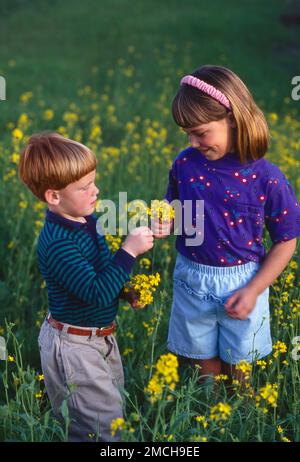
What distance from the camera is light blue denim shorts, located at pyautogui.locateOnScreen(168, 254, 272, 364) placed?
253 centimetres

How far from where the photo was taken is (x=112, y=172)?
4895mm

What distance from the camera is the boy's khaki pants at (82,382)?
2.38 meters

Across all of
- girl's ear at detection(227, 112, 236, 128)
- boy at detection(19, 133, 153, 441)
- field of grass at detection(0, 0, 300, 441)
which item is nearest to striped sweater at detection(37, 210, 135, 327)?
boy at detection(19, 133, 153, 441)

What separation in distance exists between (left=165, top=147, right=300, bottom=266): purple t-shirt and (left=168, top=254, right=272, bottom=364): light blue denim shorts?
52mm

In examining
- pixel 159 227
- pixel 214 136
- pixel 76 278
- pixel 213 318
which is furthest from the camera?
pixel 213 318

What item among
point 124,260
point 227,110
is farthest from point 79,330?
point 227,110

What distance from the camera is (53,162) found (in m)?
2.29

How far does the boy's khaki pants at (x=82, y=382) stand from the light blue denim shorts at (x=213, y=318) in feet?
1.34

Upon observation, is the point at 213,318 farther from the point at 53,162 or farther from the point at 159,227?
the point at 53,162

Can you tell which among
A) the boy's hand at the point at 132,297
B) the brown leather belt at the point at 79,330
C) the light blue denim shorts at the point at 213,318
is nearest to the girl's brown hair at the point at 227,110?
the light blue denim shorts at the point at 213,318

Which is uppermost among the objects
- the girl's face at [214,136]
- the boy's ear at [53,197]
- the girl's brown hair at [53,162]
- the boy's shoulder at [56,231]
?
the girl's face at [214,136]

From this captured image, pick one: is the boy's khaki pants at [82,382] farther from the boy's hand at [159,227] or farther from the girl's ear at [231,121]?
the girl's ear at [231,121]

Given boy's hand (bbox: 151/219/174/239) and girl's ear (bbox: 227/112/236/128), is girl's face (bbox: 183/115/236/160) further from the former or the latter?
boy's hand (bbox: 151/219/174/239)

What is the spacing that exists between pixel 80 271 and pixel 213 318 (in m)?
0.67
